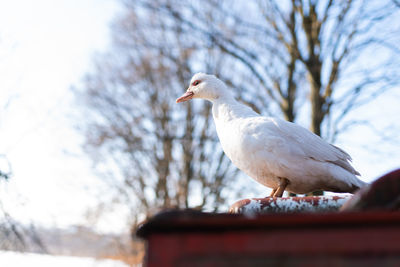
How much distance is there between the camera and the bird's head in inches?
166

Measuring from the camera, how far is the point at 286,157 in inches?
133

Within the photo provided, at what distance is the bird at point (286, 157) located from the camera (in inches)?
133

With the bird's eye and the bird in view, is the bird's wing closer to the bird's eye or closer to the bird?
the bird

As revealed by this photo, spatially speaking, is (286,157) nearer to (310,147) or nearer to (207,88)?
(310,147)

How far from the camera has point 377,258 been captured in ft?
2.97

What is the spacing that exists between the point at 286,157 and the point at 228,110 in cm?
77

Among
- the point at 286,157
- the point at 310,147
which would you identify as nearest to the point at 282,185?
the point at 286,157

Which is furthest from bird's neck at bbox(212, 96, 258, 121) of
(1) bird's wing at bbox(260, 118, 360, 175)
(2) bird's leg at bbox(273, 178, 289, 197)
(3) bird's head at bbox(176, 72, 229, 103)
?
(2) bird's leg at bbox(273, 178, 289, 197)

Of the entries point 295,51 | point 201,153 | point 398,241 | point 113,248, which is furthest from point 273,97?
point 113,248

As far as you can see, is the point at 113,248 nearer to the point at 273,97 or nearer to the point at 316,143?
the point at 273,97

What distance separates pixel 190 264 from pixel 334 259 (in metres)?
0.29

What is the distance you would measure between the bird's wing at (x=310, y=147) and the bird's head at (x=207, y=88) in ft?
2.64

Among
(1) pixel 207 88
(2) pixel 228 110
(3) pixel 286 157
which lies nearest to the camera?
(3) pixel 286 157

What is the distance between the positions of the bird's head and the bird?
2.02 ft
